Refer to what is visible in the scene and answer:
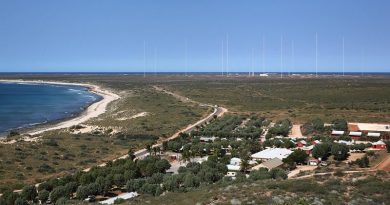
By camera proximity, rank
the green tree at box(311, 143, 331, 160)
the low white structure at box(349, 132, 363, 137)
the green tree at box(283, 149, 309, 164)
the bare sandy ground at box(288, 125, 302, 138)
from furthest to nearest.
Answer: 1. the bare sandy ground at box(288, 125, 302, 138)
2. the low white structure at box(349, 132, 363, 137)
3. the green tree at box(311, 143, 331, 160)
4. the green tree at box(283, 149, 309, 164)

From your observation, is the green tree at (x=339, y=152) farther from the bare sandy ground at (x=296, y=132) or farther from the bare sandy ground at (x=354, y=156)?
the bare sandy ground at (x=296, y=132)

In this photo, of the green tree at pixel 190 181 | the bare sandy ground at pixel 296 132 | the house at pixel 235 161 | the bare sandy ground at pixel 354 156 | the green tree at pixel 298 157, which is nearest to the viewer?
the green tree at pixel 190 181

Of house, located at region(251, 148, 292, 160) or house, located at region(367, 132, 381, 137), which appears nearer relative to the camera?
house, located at region(251, 148, 292, 160)

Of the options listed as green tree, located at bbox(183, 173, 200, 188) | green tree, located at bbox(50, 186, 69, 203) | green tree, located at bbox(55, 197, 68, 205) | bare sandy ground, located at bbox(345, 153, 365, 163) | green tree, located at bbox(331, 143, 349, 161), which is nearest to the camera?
green tree, located at bbox(55, 197, 68, 205)

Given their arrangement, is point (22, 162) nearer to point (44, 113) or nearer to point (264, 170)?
point (264, 170)

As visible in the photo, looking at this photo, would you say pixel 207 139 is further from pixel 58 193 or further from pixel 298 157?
pixel 58 193

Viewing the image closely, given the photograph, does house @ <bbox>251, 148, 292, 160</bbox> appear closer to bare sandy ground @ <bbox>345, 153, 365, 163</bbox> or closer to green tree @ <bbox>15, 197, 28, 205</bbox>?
bare sandy ground @ <bbox>345, 153, 365, 163</bbox>

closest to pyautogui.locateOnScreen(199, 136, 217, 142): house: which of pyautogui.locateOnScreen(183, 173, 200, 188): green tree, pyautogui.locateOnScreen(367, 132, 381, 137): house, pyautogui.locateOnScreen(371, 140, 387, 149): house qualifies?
pyautogui.locateOnScreen(371, 140, 387, 149): house

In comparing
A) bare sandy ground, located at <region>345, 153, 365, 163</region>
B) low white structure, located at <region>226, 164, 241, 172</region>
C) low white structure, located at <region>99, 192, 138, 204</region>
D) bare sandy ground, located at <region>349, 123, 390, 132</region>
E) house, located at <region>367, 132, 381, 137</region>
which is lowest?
low white structure, located at <region>99, 192, 138, 204</region>

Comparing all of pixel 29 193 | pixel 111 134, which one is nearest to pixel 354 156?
pixel 29 193

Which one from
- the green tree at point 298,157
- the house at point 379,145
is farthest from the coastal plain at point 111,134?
the house at point 379,145

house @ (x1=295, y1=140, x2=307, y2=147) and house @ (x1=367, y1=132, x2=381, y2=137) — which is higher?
house @ (x1=367, y1=132, x2=381, y2=137)
